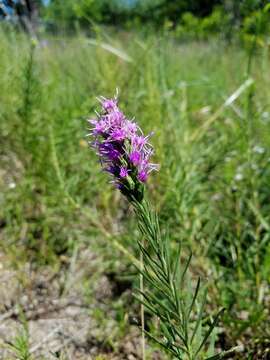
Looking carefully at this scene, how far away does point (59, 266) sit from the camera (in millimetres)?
1884

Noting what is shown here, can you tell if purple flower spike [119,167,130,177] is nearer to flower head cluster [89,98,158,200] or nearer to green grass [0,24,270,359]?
flower head cluster [89,98,158,200]

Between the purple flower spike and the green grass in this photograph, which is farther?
the green grass

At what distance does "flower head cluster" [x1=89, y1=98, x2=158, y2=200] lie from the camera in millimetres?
723

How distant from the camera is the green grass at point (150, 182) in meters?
1.47

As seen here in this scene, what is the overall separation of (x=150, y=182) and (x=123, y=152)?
1.04 meters

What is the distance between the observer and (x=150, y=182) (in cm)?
176

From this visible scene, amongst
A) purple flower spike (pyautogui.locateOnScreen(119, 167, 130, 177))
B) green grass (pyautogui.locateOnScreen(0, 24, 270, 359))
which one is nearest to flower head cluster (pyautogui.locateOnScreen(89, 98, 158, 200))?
purple flower spike (pyautogui.locateOnScreen(119, 167, 130, 177))

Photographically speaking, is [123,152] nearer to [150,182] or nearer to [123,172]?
[123,172]

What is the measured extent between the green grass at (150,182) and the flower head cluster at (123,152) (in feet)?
2.32

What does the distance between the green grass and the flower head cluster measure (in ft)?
2.32

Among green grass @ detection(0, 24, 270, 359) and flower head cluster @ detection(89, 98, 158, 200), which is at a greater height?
flower head cluster @ detection(89, 98, 158, 200)

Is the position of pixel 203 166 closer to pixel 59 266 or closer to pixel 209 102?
pixel 59 266

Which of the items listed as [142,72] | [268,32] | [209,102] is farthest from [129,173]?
[209,102]

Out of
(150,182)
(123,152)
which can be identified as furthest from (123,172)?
(150,182)
